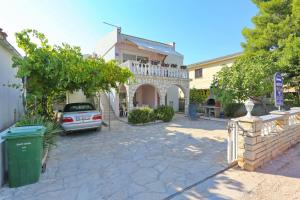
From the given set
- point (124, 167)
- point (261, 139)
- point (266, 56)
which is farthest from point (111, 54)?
point (261, 139)

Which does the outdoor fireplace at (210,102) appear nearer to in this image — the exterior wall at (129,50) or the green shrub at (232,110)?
the green shrub at (232,110)

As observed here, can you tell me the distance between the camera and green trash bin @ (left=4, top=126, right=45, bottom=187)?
3887 mm

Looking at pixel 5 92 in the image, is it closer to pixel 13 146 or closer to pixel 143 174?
pixel 13 146

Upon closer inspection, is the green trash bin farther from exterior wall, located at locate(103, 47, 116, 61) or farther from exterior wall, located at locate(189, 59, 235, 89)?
Answer: exterior wall, located at locate(189, 59, 235, 89)

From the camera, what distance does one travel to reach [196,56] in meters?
25.0

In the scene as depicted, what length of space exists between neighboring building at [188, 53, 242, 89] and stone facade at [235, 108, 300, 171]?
1385 centimetres

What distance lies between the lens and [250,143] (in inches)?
181

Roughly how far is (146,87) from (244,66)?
31.4ft

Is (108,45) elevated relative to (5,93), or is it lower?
elevated

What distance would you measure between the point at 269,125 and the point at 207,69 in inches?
652

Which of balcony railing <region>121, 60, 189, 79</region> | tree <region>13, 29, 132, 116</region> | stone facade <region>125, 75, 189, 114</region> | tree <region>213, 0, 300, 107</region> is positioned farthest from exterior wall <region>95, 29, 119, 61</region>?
tree <region>213, 0, 300, 107</region>

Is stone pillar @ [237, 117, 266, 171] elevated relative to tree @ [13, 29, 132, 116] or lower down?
lower down

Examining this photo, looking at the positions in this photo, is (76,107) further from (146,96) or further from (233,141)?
(146,96)

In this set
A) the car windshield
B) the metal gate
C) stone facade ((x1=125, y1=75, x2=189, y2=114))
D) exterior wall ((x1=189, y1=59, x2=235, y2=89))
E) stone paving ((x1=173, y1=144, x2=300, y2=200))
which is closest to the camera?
stone paving ((x1=173, y1=144, x2=300, y2=200))
